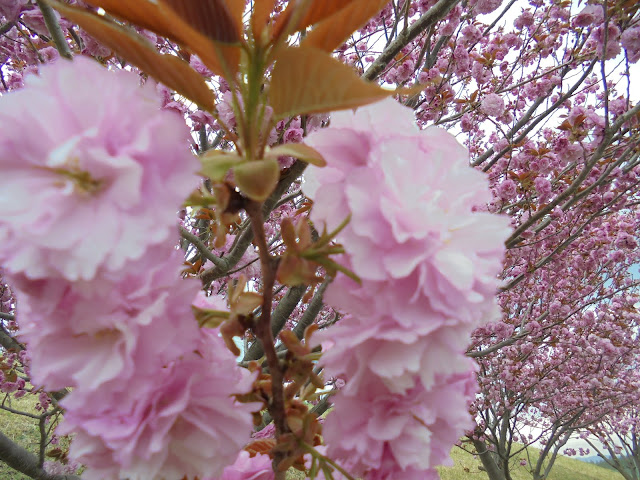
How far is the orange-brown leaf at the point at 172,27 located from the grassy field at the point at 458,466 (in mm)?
4867

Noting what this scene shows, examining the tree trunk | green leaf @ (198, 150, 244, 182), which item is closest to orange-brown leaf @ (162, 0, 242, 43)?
green leaf @ (198, 150, 244, 182)

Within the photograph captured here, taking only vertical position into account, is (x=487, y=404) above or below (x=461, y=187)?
above

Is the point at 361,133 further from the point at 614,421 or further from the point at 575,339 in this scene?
the point at 614,421

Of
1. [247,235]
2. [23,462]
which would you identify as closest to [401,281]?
[247,235]

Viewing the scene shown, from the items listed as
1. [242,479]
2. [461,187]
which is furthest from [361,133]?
[242,479]

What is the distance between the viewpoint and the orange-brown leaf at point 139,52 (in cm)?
36

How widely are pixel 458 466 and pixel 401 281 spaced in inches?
314

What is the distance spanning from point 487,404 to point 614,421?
4.35 metres

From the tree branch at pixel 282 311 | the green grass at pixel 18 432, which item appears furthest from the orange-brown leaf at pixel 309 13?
the green grass at pixel 18 432

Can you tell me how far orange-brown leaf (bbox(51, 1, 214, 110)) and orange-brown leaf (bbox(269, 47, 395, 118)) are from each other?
3.6 inches

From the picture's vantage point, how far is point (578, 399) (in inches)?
214

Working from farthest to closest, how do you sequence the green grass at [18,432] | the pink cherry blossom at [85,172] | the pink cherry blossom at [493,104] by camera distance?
the green grass at [18,432] < the pink cherry blossom at [493,104] < the pink cherry blossom at [85,172]

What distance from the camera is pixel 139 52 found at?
0.38 m

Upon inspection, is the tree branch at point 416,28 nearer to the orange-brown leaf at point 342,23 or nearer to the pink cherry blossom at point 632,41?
the orange-brown leaf at point 342,23
